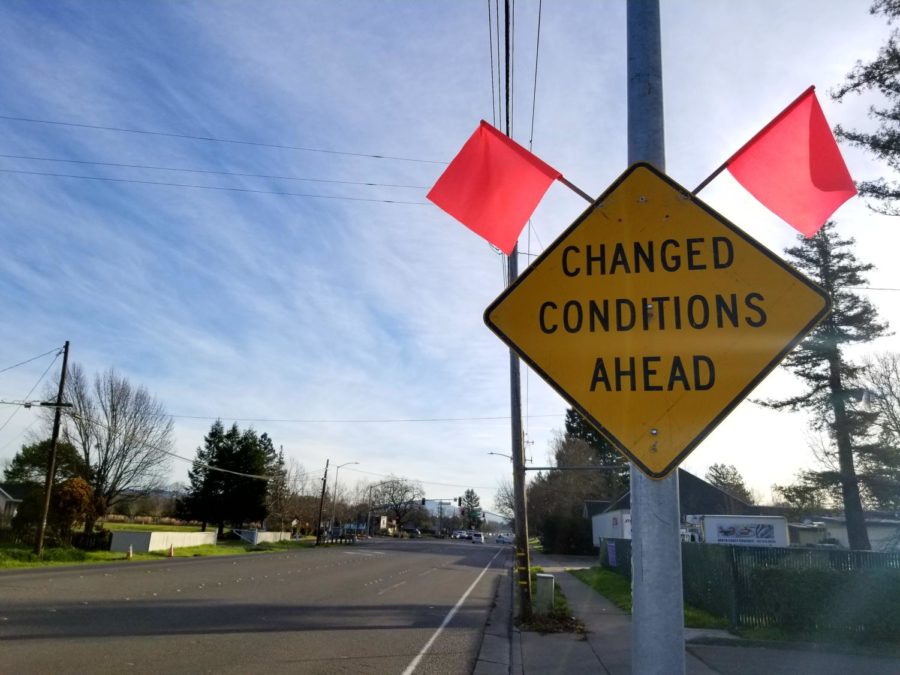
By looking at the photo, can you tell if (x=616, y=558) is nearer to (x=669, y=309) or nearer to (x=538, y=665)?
(x=538, y=665)

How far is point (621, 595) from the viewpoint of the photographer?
17.3 metres

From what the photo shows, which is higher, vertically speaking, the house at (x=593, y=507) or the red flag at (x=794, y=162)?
the red flag at (x=794, y=162)

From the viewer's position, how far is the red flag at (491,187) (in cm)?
324

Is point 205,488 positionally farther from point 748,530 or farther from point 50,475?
point 748,530

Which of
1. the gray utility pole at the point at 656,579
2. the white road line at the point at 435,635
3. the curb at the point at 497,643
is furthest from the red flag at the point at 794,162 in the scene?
the curb at the point at 497,643

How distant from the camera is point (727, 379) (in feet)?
7.57

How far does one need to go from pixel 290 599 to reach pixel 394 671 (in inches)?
289

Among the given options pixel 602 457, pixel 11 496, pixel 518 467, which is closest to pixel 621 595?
pixel 518 467

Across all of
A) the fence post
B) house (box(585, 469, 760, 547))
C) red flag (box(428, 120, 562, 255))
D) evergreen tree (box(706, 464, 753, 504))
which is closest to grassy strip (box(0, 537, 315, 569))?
the fence post

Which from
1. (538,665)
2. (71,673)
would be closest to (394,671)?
(538,665)

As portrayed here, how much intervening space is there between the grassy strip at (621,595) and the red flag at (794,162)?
1113 centimetres

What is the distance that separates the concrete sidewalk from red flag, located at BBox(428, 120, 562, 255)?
6.32 meters

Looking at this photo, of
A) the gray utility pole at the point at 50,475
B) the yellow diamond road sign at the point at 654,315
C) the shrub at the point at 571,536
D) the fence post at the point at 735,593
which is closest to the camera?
the yellow diamond road sign at the point at 654,315

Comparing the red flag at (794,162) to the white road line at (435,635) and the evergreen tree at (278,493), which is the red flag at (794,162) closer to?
the white road line at (435,635)
